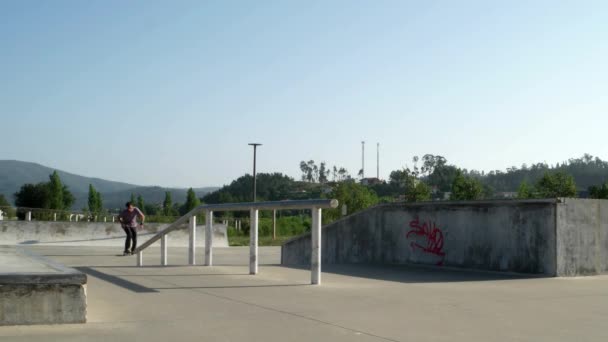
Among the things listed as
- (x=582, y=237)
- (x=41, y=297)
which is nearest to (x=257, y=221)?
(x=41, y=297)

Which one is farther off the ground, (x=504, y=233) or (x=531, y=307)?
(x=504, y=233)

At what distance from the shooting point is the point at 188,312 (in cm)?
773

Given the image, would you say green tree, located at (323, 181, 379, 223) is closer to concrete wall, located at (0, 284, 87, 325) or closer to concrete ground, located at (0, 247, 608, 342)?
concrete ground, located at (0, 247, 608, 342)

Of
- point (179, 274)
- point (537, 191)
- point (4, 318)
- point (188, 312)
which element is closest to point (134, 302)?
point (188, 312)

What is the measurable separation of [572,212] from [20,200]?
87903 mm

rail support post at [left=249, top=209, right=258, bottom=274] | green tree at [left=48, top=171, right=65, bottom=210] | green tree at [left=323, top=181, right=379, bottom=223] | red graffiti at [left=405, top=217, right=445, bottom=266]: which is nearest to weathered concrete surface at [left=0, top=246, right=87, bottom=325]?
rail support post at [left=249, top=209, right=258, bottom=274]

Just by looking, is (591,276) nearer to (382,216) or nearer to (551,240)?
(551,240)

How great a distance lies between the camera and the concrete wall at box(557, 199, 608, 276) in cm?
1293

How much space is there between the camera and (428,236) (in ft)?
51.2

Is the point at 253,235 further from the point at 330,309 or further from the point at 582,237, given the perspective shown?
the point at 582,237

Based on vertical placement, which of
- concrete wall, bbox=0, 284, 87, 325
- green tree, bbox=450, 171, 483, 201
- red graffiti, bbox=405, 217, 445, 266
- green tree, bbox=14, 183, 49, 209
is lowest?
concrete wall, bbox=0, 284, 87, 325

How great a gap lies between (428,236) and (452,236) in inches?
30.1

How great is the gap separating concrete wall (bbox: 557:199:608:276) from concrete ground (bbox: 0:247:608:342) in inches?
20.1

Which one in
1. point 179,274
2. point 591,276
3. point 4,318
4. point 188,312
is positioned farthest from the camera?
point 591,276
